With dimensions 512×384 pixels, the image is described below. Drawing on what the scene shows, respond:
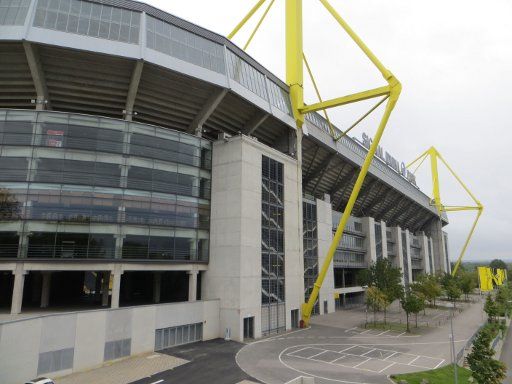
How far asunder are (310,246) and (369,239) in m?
24.7

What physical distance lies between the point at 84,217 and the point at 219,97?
16945 millimetres

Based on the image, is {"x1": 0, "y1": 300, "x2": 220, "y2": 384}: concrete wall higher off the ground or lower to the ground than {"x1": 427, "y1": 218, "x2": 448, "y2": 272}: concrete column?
lower

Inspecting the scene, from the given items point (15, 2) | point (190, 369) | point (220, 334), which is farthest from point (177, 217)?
point (15, 2)

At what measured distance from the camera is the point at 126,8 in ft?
110

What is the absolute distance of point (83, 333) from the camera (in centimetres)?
2689

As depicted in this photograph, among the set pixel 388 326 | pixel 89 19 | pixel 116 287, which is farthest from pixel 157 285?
pixel 388 326

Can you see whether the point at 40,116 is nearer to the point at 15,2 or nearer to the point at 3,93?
the point at 3,93

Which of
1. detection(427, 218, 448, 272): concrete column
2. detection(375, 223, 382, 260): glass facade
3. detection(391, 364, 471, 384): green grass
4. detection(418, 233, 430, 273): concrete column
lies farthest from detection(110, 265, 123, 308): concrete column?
detection(427, 218, 448, 272): concrete column

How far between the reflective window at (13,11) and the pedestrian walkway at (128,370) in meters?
27.5

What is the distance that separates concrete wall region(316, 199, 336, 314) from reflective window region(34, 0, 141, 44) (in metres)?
36.8

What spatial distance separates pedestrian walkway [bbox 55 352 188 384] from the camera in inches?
966

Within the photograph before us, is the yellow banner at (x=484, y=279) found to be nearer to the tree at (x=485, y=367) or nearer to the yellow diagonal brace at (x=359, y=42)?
the yellow diagonal brace at (x=359, y=42)

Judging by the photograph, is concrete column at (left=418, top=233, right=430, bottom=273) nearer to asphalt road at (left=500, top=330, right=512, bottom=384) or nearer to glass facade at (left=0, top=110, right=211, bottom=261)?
asphalt road at (left=500, top=330, right=512, bottom=384)

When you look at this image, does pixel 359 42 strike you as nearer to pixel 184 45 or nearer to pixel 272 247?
pixel 184 45
